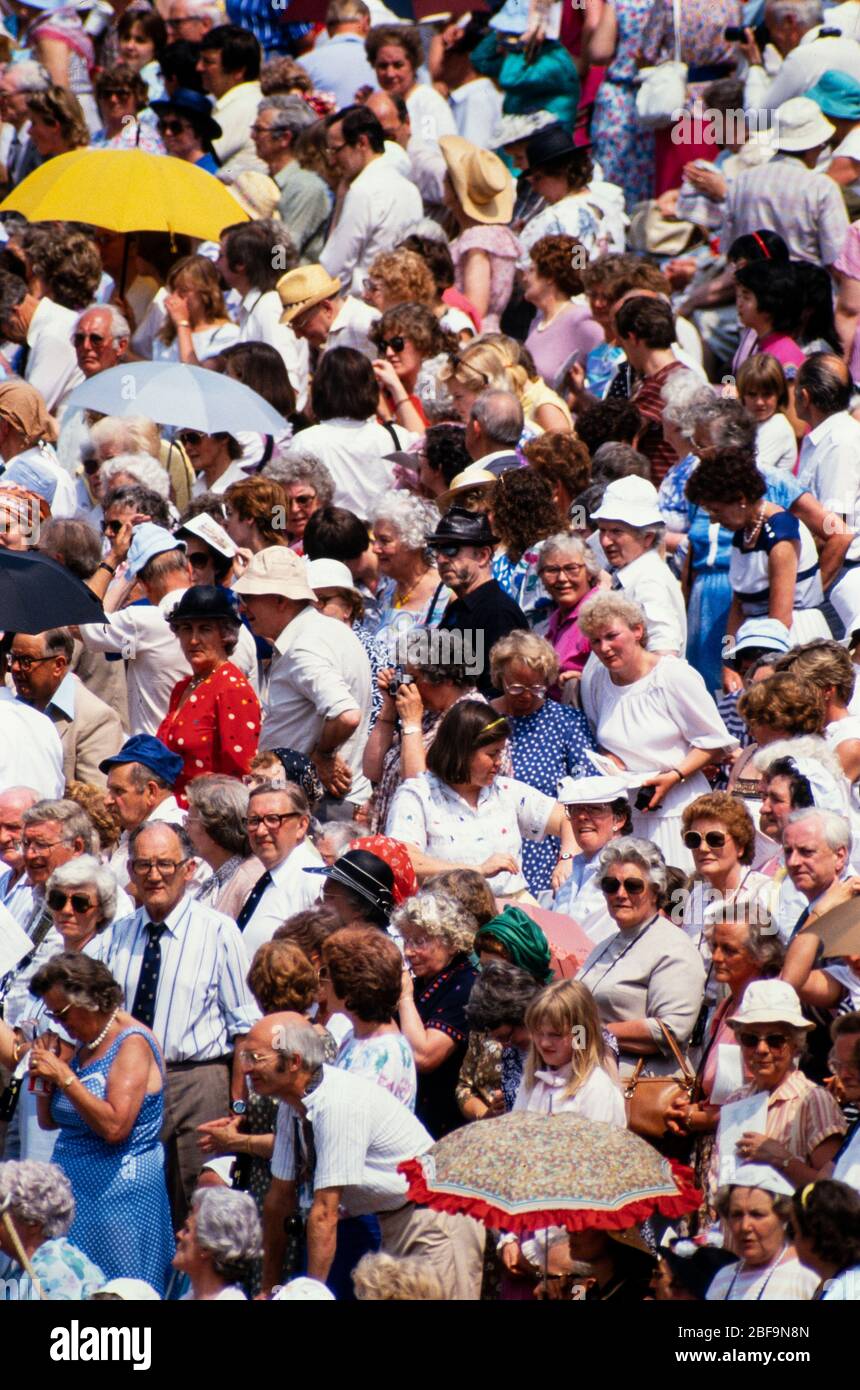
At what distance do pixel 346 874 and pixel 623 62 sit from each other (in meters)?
7.60

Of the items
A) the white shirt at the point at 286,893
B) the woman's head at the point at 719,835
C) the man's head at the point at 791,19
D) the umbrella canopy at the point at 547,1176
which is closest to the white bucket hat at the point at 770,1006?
the umbrella canopy at the point at 547,1176

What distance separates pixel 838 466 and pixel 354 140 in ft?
11.9

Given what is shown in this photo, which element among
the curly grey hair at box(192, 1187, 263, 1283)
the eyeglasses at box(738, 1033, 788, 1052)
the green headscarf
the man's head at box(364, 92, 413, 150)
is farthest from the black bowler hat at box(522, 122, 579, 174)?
the curly grey hair at box(192, 1187, 263, 1283)

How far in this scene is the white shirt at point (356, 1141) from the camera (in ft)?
20.1

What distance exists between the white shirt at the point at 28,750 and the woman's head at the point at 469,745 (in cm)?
123

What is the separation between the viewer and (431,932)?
7.00 m

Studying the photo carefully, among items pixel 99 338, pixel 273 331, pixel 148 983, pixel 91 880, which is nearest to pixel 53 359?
pixel 99 338

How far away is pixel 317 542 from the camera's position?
938 cm

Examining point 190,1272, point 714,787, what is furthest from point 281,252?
point 190,1272

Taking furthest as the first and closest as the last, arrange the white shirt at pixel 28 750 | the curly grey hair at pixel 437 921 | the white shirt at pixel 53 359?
the white shirt at pixel 53 359, the white shirt at pixel 28 750, the curly grey hair at pixel 437 921

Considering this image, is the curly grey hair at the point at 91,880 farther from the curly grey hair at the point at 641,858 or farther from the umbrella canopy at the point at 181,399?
the umbrella canopy at the point at 181,399

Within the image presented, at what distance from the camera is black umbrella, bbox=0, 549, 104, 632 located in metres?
8.02
